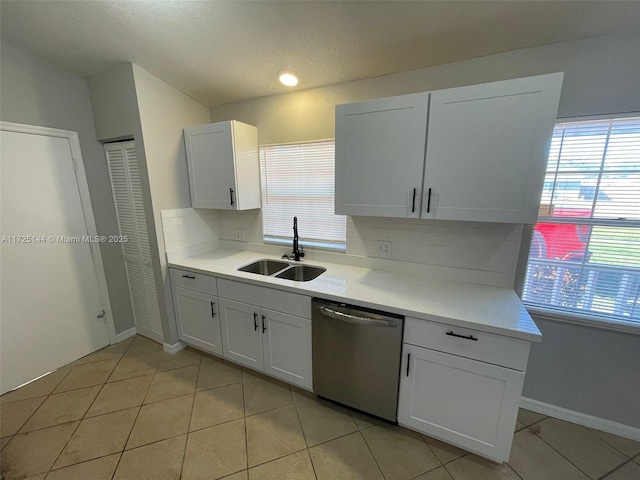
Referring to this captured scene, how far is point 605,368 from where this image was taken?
1.63m

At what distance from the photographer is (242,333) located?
2.11 metres

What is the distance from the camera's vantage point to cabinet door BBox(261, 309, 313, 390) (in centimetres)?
184

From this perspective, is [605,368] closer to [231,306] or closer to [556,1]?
[556,1]

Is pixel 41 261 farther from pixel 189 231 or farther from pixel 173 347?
pixel 173 347

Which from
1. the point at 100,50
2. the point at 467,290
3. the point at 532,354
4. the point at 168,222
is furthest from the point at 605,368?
the point at 100,50

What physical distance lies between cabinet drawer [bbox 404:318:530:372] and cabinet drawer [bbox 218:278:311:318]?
2.31ft

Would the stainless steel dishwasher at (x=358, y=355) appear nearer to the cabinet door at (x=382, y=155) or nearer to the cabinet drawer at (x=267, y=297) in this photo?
the cabinet drawer at (x=267, y=297)

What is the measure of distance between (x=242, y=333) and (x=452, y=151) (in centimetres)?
202

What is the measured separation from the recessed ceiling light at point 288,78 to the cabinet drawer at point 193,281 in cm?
172

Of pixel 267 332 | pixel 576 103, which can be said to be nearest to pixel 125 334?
pixel 267 332

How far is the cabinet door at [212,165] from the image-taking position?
2.21 metres

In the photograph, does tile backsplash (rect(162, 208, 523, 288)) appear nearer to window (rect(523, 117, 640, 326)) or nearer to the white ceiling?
window (rect(523, 117, 640, 326))

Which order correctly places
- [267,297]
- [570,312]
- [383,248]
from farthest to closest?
[383,248]
[267,297]
[570,312]

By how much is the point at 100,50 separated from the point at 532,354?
3842mm
